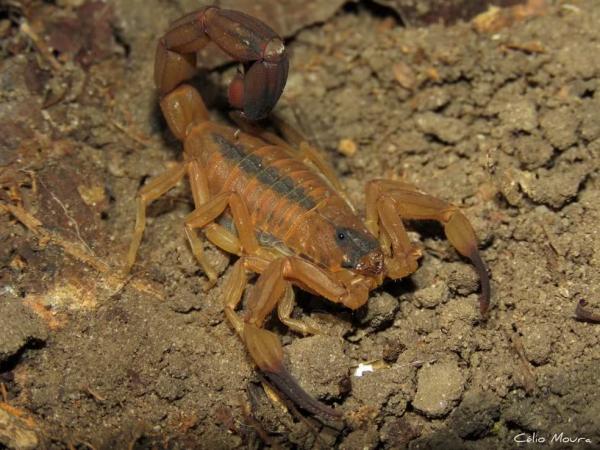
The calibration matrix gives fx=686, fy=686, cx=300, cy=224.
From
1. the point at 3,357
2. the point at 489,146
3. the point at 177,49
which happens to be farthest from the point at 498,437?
the point at 177,49

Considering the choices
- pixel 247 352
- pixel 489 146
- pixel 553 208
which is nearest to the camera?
pixel 247 352

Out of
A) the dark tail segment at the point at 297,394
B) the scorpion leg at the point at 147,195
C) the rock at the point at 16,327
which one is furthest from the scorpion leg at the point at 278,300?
the rock at the point at 16,327

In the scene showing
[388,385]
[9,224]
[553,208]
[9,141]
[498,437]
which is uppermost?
[9,141]

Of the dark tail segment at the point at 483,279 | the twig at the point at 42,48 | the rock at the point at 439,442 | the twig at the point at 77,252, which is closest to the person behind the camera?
the rock at the point at 439,442

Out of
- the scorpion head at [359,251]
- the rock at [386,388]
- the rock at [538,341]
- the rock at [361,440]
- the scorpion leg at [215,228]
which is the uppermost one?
the scorpion leg at [215,228]

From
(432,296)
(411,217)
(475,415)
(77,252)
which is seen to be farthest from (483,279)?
(77,252)

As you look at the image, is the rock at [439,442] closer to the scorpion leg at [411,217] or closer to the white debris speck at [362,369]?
the white debris speck at [362,369]

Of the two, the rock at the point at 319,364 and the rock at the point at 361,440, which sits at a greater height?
the rock at the point at 319,364

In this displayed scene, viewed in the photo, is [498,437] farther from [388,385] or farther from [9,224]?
[9,224]
